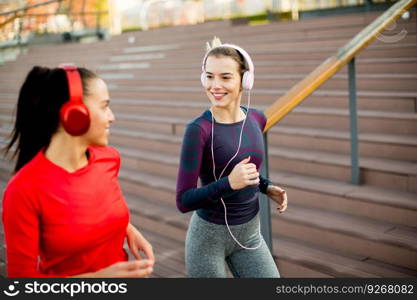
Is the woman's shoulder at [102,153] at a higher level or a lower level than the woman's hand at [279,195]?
higher

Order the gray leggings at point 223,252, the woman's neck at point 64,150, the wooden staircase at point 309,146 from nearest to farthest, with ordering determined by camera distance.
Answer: the woman's neck at point 64,150 < the gray leggings at point 223,252 < the wooden staircase at point 309,146

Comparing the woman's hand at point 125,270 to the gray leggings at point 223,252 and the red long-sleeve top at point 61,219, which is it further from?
the gray leggings at point 223,252

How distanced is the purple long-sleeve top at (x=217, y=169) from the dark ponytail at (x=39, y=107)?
22.4 inches

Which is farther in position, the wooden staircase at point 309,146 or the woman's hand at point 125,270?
the wooden staircase at point 309,146

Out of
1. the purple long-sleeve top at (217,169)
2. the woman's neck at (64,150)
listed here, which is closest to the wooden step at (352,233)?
the purple long-sleeve top at (217,169)

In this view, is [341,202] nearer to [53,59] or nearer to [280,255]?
[280,255]

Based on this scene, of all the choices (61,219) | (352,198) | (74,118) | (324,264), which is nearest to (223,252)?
(61,219)

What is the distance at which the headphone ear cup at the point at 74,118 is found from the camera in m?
1.57

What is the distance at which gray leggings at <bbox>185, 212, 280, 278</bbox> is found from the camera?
2191mm

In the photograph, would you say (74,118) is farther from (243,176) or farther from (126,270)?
(243,176)

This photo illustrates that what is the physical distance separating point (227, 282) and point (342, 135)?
302 cm

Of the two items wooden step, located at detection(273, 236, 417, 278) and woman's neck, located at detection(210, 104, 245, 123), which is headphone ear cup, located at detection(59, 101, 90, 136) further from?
wooden step, located at detection(273, 236, 417, 278)

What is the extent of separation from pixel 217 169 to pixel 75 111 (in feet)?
2.48

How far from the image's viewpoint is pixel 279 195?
7.64 feet
